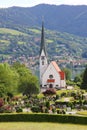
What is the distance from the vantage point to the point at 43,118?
47469 millimetres

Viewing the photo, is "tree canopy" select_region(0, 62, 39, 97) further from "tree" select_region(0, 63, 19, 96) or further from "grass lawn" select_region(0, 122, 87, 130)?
"grass lawn" select_region(0, 122, 87, 130)

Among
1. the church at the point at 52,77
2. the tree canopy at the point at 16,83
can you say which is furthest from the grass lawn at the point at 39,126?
the church at the point at 52,77

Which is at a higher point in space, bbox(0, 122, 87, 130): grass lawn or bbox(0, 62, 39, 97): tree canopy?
bbox(0, 62, 39, 97): tree canopy

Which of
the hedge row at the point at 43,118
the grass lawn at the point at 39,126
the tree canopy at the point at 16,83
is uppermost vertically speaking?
the tree canopy at the point at 16,83

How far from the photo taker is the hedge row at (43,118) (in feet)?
150

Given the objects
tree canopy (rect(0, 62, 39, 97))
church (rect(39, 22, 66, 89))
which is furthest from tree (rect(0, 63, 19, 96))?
church (rect(39, 22, 66, 89))

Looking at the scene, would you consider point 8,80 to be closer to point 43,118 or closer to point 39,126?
point 43,118

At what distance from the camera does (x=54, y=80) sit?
113m

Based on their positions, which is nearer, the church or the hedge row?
the hedge row

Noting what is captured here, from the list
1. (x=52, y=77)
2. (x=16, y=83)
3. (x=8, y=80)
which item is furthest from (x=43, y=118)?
(x=52, y=77)

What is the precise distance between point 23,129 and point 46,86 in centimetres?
7056

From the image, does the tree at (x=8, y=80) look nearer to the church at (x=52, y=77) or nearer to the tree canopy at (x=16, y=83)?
the tree canopy at (x=16, y=83)

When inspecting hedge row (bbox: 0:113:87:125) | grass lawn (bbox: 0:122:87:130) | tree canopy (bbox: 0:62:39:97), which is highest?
tree canopy (bbox: 0:62:39:97)

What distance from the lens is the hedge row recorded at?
4577cm
